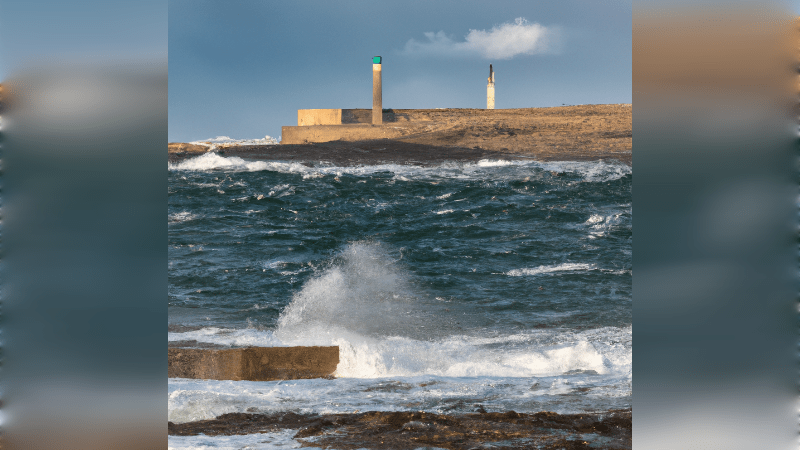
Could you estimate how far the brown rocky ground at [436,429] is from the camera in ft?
8.50

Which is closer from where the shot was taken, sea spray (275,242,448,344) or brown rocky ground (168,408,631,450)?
brown rocky ground (168,408,631,450)

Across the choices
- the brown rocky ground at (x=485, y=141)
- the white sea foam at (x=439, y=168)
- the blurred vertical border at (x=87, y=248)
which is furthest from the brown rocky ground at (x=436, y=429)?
the brown rocky ground at (x=485, y=141)

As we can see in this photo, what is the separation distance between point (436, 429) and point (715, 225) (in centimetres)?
212

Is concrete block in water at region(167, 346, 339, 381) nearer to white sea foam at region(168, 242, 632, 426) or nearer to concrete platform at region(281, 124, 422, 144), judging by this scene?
white sea foam at region(168, 242, 632, 426)

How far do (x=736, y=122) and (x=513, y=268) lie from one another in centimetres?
1009

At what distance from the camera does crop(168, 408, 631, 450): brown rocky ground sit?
8.50 ft

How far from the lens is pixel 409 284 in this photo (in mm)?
9922

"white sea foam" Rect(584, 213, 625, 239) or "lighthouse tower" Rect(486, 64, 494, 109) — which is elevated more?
"lighthouse tower" Rect(486, 64, 494, 109)

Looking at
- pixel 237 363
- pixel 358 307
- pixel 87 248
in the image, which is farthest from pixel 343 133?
pixel 87 248

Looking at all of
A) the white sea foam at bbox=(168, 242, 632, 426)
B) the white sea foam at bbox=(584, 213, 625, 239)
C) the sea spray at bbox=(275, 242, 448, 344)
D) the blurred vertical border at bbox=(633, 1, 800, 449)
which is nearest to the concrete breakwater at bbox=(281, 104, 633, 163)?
the white sea foam at bbox=(584, 213, 625, 239)

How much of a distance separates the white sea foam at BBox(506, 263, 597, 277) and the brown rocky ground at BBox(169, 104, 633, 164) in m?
13.3

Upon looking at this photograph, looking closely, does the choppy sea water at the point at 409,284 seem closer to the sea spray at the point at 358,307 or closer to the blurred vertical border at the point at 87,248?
the sea spray at the point at 358,307

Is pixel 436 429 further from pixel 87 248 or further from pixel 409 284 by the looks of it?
pixel 409 284

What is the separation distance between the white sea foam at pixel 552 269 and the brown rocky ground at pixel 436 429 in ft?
24.8
